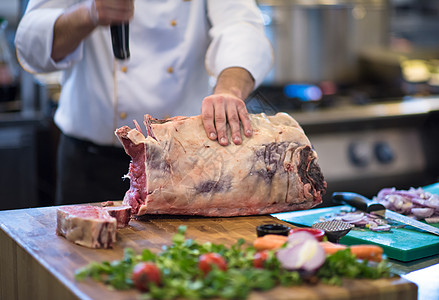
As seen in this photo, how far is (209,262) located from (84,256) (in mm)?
408

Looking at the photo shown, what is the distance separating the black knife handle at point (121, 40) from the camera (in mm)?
2053

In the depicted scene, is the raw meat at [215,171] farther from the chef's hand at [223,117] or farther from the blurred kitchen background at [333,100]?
the blurred kitchen background at [333,100]

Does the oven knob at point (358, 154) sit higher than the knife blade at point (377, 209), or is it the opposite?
the knife blade at point (377, 209)

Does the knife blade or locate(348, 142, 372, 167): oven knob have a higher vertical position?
the knife blade

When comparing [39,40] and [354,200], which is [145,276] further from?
[39,40]

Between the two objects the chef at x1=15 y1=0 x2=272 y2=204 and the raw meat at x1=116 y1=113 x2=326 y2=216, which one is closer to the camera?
the raw meat at x1=116 y1=113 x2=326 y2=216

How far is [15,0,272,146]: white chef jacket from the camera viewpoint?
8.52ft

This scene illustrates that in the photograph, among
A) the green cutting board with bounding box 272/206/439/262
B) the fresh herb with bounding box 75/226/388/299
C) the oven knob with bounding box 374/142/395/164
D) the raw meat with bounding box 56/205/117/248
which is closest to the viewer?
the fresh herb with bounding box 75/226/388/299

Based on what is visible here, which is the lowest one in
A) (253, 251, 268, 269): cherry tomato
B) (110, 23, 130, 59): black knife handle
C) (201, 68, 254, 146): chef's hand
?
(253, 251, 268, 269): cherry tomato

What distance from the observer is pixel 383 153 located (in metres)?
4.78

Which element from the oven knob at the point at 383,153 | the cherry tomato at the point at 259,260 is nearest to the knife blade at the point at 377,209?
the cherry tomato at the point at 259,260

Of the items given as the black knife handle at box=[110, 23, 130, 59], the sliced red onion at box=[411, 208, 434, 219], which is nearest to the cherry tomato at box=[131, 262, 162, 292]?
the black knife handle at box=[110, 23, 130, 59]

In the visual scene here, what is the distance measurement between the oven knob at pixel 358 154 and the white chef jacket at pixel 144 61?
2.17 metres

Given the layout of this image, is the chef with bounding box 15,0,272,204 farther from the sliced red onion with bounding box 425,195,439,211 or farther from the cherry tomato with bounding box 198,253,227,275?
the cherry tomato with bounding box 198,253,227,275
